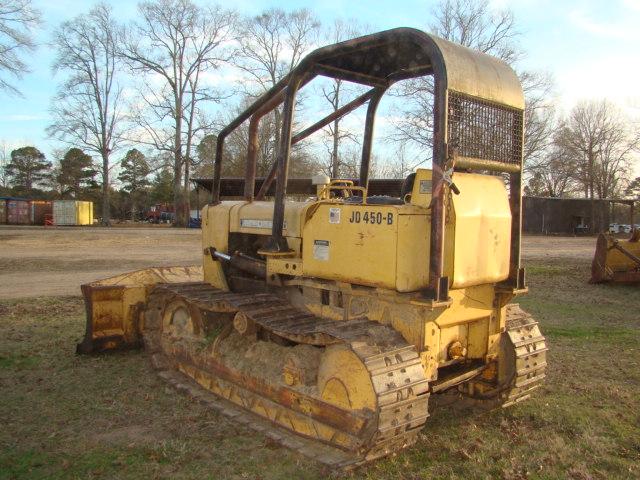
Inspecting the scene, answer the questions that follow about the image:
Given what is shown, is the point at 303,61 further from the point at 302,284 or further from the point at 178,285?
the point at 178,285

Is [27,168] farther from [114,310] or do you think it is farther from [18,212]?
[114,310]

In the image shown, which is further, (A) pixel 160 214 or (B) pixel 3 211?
(A) pixel 160 214

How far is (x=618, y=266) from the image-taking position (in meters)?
14.0

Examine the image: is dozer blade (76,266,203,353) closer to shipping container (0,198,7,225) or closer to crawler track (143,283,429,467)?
crawler track (143,283,429,467)

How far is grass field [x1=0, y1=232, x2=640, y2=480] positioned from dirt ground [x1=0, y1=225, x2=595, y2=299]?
554 centimetres

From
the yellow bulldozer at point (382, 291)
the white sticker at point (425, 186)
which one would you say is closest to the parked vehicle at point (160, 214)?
the yellow bulldozer at point (382, 291)

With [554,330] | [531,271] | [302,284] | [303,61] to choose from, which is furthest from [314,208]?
[531,271]

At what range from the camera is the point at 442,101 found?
4.02 meters

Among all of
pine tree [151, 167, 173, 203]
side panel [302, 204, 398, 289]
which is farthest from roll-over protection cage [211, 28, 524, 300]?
pine tree [151, 167, 173, 203]

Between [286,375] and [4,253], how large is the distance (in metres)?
17.9

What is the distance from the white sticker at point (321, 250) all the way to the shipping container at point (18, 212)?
45.1m

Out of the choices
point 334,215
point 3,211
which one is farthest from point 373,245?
point 3,211

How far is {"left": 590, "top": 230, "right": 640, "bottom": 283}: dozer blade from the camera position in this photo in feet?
44.8

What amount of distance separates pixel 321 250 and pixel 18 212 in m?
45.4
